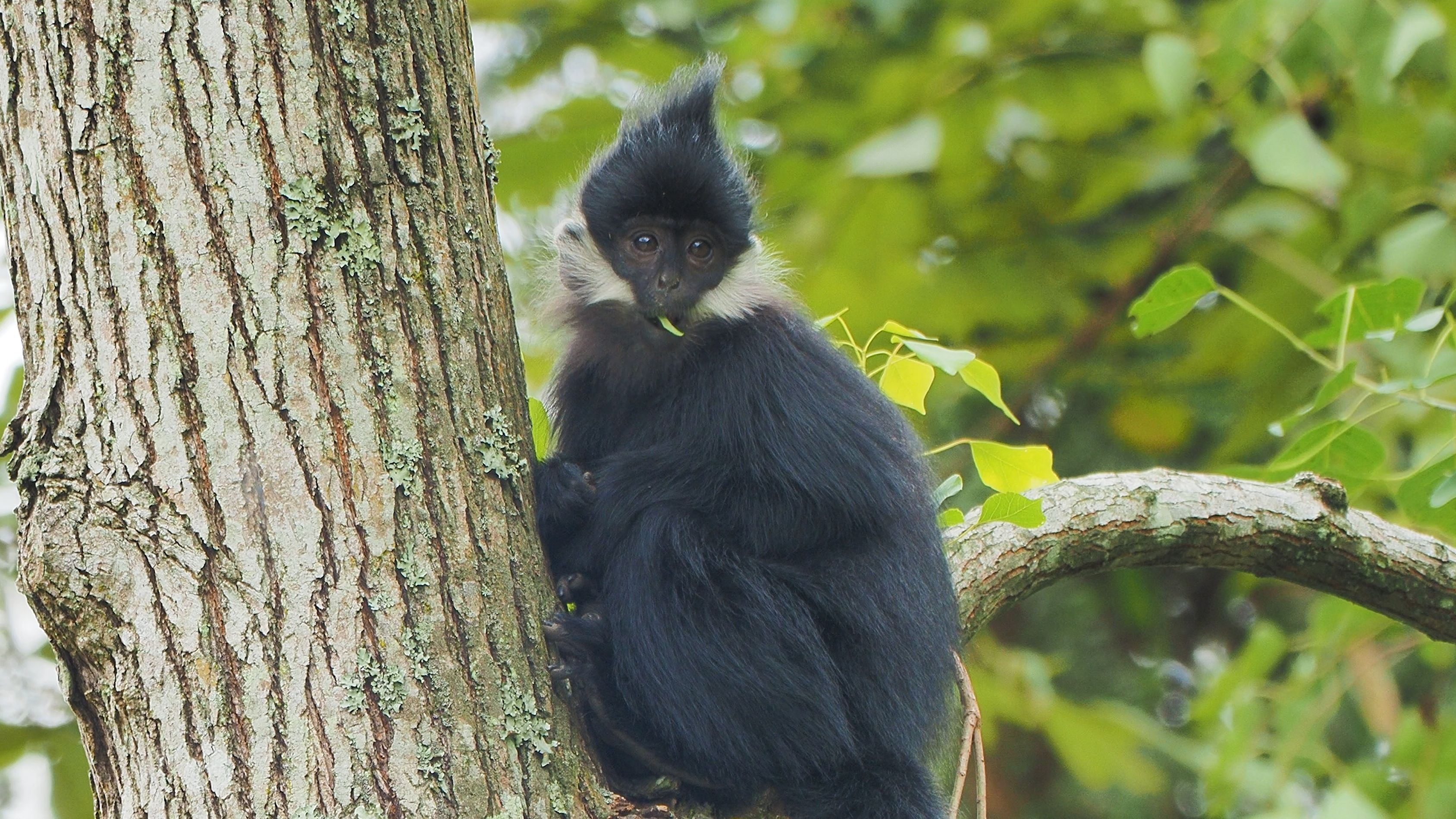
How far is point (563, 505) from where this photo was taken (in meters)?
3.46

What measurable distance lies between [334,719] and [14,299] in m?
1.10

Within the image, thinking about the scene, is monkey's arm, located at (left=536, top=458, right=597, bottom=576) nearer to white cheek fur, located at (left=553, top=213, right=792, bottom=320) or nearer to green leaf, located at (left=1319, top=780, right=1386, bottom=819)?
white cheek fur, located at (left=553, top=213, right=792, bottom=320)

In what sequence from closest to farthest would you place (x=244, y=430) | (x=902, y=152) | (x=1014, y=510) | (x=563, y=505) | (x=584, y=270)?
(x=244, y=430)
(x=1014, y=510)
(x=563, y=505)
(x=584, y=270)
(x=902, y=152)

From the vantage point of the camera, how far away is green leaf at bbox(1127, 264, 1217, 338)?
12.3 ft

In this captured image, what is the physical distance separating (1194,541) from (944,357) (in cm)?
113

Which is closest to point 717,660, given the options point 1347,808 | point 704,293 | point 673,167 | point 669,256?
point 704,293

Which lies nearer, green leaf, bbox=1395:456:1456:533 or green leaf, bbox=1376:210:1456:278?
green leaf, bbox=1395:456:1456:533

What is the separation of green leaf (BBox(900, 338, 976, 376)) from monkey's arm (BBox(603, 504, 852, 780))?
72 cm

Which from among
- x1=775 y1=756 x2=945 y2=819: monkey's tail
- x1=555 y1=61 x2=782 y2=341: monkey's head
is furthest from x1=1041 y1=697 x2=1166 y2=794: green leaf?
x1=555 y1=61 x2=782 y2=341: monkey's head

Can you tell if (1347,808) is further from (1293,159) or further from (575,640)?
(575,640)

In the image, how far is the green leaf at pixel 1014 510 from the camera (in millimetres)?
3334

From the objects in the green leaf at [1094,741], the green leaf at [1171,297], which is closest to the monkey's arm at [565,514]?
the green leaf at [1171,297]

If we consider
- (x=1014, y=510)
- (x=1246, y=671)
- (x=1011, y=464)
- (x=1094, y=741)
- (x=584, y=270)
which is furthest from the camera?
(x=1094, y=741)

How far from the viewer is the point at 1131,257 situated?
6234mm
